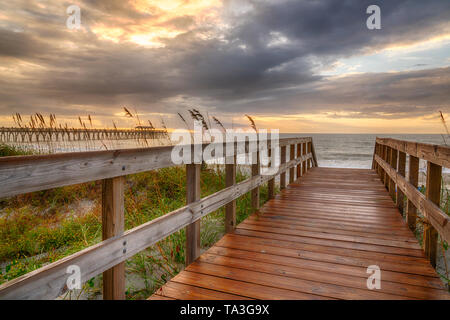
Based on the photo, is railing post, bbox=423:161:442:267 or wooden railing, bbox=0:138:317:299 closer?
wooden railing, bbox=0:138:317:299

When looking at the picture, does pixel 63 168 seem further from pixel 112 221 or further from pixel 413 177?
pixel 413 177

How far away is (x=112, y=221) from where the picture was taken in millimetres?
1562

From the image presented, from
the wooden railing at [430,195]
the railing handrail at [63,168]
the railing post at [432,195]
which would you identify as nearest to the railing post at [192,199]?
the railing handrail at [63,168]

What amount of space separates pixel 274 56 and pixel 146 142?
10.6 m

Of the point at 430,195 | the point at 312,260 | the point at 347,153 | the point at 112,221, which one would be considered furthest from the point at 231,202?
the point at 347,153

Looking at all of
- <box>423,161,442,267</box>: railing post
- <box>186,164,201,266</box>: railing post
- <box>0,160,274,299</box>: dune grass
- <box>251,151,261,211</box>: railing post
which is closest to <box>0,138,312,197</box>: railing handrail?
<box>186,164,201,266</box>: railing post

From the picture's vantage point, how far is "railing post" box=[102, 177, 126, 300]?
1.56 m

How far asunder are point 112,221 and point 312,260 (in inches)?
77.5

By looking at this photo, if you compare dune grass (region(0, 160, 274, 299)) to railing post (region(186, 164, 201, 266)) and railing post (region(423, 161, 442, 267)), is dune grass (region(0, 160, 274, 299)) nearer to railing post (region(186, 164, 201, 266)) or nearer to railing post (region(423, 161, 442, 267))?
railing post (region(186, 164, 201, 266))

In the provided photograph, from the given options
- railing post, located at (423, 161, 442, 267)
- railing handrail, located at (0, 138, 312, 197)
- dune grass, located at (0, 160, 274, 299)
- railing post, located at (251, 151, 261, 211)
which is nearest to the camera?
railing handrail, located at (0, 138, 312, 197)

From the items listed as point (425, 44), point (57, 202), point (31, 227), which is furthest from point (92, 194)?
point (425, 44)

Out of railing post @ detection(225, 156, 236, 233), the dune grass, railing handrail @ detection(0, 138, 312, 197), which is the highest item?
railing handrail @ detection(0, 138, 312, 197)
